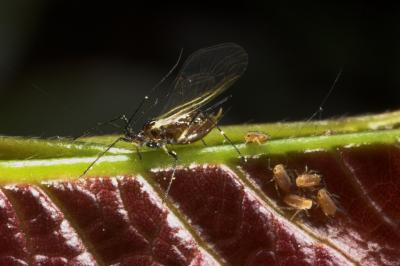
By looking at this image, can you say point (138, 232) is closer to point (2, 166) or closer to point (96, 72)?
point (2, 166)

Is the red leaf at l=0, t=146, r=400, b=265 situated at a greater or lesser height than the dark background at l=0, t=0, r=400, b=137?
greater

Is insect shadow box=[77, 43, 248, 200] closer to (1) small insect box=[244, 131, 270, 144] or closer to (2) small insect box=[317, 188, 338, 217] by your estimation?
(1) small insect box=[244, 131, 270, 144]

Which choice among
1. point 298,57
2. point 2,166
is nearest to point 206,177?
point 2,166

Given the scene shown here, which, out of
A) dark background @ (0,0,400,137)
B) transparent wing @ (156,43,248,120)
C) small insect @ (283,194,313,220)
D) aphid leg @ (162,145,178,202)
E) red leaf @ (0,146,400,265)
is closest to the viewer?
red leaf @ (0,146,400,265)

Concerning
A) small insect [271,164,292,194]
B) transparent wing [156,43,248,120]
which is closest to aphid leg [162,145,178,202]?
small insect [271,164,292,194]

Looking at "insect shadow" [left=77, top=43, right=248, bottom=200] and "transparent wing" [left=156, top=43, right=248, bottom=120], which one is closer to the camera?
"insect shadow" [left=77, top=43, right=248, bottom=200]

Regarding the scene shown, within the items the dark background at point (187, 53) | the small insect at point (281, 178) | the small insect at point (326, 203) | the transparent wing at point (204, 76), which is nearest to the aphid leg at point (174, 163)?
the small insect at point (281, 178)
